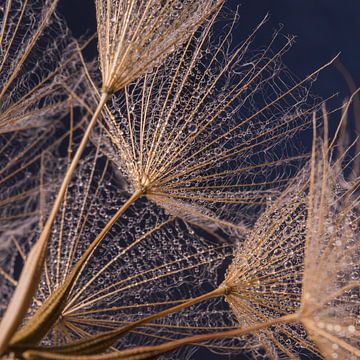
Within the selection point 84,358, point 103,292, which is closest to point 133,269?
point 103,292

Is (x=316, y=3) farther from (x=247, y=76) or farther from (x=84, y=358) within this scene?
(x=84, y=358)

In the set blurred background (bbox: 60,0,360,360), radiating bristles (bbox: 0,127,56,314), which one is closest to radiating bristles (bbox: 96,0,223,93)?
radiating bristles (bbox: 0,127,56,314)

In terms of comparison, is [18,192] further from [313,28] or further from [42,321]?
[313,28]

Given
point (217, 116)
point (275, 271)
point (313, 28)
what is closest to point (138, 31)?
point (217, 116)

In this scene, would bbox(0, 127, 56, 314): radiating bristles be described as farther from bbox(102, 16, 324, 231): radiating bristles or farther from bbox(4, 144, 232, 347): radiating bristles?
bbox(102, 16, 324, 231): radiating bristles

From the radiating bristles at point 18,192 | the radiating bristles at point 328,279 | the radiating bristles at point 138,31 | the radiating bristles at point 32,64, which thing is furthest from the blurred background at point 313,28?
the radiating bristles at point 328,279

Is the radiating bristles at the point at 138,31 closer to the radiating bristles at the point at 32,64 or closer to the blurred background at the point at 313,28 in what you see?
the radiating bristles at the point at 32,64
